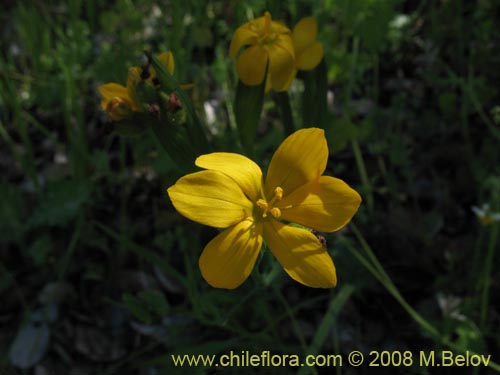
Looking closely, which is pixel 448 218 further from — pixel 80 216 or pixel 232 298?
pixel 80 216

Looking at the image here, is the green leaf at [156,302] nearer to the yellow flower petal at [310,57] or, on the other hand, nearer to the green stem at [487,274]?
the yellow flower petal at [310,57]

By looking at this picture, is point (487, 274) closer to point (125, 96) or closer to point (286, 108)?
point (286, 108)

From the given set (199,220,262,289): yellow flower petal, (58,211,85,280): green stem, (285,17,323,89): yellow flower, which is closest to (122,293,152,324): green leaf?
(199,220,262,289): yellow flower petal

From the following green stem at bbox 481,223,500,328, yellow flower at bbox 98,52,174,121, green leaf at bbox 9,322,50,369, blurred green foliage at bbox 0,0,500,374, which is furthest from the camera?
green leaf at bbox 9,322,50,369

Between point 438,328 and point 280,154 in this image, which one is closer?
point 280,154

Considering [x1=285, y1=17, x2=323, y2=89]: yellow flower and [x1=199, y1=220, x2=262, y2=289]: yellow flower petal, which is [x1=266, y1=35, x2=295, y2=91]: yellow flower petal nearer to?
[x1=285, y1=17, x2=323, y2=89]: yellow flower

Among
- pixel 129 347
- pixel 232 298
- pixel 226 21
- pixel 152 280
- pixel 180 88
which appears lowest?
pixel 129 347

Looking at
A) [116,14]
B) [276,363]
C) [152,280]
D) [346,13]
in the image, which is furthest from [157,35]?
[276,363]

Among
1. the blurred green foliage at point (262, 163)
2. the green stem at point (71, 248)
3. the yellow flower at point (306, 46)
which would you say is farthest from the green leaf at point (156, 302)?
the yellow flower at point (306, 46)
